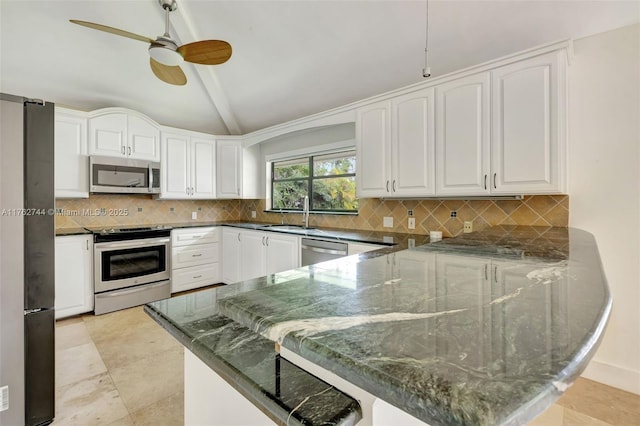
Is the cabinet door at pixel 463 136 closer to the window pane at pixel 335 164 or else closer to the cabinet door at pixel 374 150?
the cabinet door at pixel 374 150

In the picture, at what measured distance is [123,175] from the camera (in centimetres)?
358

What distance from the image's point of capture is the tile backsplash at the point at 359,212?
2385 mm

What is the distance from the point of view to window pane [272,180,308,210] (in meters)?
4.41

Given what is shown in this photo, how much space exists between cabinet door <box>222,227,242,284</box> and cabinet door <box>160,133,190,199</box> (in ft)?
2.69

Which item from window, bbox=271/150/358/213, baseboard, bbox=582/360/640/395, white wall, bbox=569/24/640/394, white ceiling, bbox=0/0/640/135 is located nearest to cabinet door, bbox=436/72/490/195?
white ceiling, bbox=0/0/640/135

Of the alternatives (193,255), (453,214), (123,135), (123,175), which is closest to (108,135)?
(123,135)

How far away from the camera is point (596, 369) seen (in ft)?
7.02

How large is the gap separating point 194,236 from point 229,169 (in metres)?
1.17

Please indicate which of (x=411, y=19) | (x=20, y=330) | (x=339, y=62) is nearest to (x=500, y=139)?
(x=411, y=19)

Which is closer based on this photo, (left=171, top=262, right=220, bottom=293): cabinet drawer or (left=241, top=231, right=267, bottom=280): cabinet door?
(left=241, top=231, right=267, bottom=280): cabinet door

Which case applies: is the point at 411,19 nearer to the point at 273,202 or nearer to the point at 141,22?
the point at 141,22

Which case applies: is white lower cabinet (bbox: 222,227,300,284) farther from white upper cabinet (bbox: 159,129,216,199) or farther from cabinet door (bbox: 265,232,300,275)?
white upper cabinet (bbox: 159,129,216,199)

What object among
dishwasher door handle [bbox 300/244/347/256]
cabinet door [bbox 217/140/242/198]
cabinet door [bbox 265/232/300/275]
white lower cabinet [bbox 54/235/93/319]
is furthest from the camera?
cabinet door [bbox 217/140/242/198]

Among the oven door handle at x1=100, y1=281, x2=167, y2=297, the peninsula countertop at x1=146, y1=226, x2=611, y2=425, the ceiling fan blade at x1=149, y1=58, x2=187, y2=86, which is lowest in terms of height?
the oven door handle at x1=100, y1=281, x2=167, y2=297
